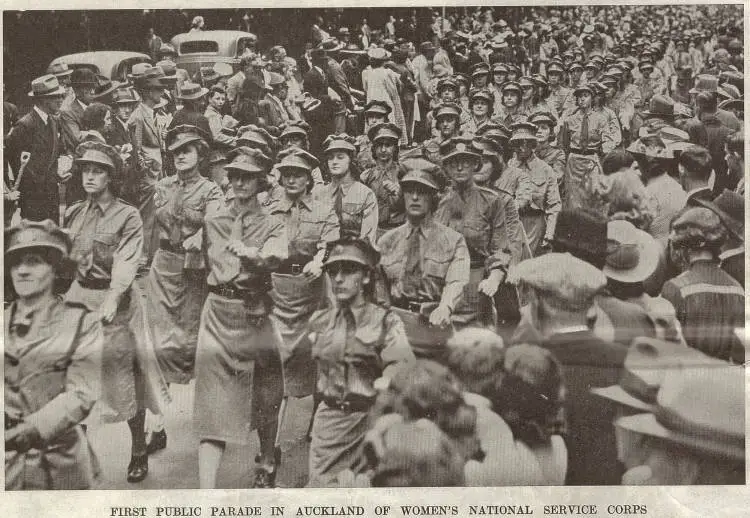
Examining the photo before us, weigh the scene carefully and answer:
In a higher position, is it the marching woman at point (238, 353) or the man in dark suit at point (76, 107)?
the man in dark suit at point (76, 107)

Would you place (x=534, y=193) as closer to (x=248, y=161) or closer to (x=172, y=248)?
(x=248, y=161)

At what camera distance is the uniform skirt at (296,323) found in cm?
156

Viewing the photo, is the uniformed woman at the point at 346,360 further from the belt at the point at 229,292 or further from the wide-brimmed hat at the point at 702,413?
the wide-brimmed hat at the point at 702,413

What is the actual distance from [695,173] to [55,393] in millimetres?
1565

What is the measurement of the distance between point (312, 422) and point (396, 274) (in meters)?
0.39

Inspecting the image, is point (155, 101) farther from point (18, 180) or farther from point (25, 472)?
point (25, 472)

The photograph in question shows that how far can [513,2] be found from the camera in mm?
1642

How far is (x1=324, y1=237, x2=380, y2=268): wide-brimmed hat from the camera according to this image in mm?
1571

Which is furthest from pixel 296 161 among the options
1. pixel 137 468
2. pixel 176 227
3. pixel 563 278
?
pixel 137 468

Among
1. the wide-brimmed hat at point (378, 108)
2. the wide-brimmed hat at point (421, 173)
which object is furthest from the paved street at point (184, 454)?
the wide-brimmed hat at point (378, 108)

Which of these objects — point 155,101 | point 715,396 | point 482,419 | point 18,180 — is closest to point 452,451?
point 482,419

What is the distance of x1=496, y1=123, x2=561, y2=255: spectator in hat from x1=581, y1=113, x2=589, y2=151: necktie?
105mm

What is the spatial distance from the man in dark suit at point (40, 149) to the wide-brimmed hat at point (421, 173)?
782mm

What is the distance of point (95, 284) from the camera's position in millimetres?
1564
